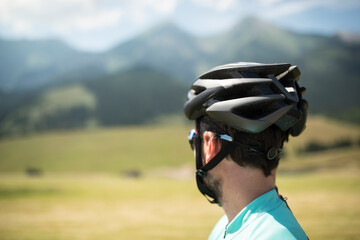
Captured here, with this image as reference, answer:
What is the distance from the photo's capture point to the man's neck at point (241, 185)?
2.68 meters

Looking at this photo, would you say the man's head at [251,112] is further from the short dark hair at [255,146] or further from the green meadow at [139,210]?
the green meadow at [139,210]

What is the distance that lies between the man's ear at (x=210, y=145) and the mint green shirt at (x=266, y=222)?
0.57 metres

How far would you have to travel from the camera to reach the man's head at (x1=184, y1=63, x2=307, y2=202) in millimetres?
2682

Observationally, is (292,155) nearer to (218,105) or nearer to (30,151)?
(30,151)

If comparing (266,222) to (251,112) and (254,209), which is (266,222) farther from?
(251,112)

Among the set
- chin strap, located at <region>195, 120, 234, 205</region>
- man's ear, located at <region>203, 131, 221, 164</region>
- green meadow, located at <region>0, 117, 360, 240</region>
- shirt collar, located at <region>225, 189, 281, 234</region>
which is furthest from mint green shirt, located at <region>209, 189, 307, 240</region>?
green meadow, located at <region>0, 117, 360, 240</region>

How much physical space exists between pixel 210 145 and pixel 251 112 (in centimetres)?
51

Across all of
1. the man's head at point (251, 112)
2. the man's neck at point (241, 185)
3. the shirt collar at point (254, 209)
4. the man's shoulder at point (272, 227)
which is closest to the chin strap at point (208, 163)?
the man's head at point (251, 112)

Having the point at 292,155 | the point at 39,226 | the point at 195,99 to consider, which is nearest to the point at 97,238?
the point at 39,226

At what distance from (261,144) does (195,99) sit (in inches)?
32.7

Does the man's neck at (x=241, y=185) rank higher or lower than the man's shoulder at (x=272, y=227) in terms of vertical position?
higher

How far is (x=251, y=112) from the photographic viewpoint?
2.76m

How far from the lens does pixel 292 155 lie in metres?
108

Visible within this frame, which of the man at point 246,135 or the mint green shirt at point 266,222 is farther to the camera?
the man at point 246,135
